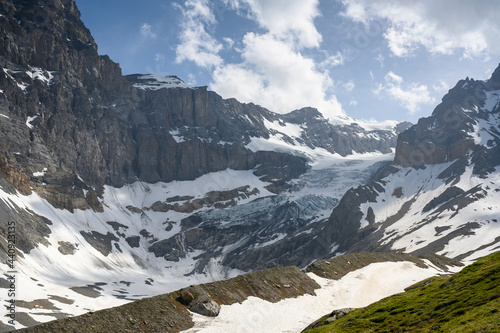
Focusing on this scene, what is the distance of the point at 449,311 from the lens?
1215 inches

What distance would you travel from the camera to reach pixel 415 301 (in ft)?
126

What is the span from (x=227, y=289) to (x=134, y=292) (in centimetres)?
15257

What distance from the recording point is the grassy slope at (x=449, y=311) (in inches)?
1032

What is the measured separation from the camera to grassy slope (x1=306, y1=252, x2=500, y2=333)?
2620 cm

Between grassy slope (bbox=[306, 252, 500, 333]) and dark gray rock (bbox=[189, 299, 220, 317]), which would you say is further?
dark gray rock (bbox=[189, 299, 220, 317])

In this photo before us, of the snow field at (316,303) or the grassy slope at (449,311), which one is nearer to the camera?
the grassy slope at (449,311)

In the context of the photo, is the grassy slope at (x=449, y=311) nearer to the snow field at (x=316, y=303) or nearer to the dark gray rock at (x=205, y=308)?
the snow field at (x=316, y=303)

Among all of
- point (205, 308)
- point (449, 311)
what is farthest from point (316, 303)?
point (449, 311)

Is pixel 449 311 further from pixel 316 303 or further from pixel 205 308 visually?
pixel 316 303

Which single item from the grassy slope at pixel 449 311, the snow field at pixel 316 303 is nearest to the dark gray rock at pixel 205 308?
the snow field at pixel 316 303

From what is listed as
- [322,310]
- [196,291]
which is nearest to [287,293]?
[322,310]

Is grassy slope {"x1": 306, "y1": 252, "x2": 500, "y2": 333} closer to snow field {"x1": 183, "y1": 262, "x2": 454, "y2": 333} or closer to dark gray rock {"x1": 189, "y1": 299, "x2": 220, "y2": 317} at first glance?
snow field {"x1": 183, "y1": 262, "x2": 454, "y2": 333}

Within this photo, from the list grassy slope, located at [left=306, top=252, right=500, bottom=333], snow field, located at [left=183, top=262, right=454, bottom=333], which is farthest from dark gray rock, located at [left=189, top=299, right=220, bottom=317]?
grassy slope, located at [left=306, top=252, right=500, bottom=333]

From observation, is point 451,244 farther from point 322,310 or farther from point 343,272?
point 322,310
